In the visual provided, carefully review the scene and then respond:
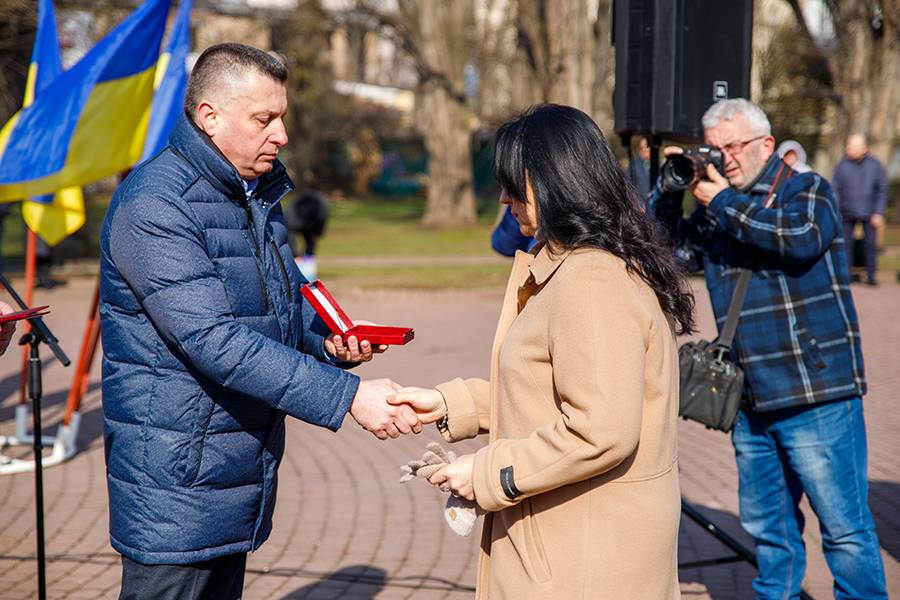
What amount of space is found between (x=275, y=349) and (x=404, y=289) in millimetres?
12537

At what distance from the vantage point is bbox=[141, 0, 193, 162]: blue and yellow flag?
7070mm

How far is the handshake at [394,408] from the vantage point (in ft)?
10.0

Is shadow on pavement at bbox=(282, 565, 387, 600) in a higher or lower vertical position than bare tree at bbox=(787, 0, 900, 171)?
lower

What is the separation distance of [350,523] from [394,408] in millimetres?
2952

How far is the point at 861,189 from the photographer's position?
15211mm

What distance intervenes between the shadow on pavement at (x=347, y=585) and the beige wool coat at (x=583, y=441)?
2208 millimetres

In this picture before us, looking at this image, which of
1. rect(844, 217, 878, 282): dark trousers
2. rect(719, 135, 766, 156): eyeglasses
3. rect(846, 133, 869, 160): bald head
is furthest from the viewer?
rect(846, 133, 869, 160): bald head

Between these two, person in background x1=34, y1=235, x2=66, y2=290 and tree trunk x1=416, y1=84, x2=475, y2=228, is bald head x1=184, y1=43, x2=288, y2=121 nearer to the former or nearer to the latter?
person in background x1=34, y1=235, x2=66, y2=290

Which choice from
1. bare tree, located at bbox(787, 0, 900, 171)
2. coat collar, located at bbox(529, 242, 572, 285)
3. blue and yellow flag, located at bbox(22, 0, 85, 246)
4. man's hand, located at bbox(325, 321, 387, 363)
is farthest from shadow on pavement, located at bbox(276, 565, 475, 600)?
bare tree, located at bbox(787, 0, 900, 171)

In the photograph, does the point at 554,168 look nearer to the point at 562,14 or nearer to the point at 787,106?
the point at 562,14

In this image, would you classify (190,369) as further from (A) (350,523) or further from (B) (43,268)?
(B) (43,268)

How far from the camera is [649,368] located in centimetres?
260

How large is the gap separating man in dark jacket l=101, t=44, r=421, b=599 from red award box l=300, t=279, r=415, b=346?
121mm

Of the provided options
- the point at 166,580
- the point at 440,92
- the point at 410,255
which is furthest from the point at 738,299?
the point at 440,92
